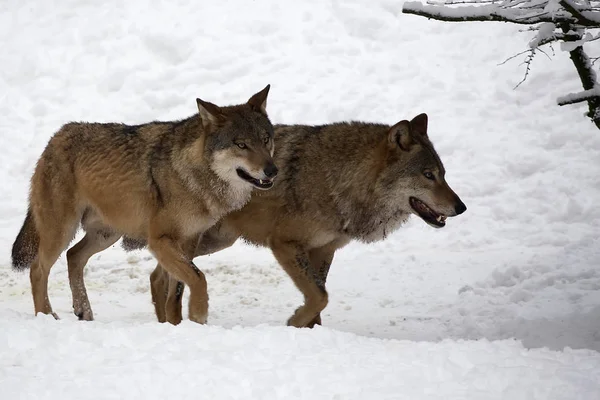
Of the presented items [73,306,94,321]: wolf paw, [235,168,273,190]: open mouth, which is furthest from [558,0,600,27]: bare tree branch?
[73,306,94,321]: wolf paw

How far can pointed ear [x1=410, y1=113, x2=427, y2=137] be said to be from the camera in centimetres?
697

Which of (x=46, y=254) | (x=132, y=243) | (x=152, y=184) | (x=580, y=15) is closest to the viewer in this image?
(x=580, y=15)

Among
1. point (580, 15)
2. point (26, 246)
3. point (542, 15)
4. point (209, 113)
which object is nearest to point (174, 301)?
point (26, 246)

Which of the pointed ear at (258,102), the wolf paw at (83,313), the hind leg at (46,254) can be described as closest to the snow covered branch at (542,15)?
the pointed ear at (258,102)

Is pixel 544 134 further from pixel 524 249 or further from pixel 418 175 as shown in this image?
pixel 418 175

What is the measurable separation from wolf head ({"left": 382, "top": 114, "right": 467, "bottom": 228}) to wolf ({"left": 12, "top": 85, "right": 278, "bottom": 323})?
1.09 meters

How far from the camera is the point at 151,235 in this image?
262 inches

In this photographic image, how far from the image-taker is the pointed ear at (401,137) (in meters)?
6.81

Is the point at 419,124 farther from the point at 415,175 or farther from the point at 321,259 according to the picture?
the point at 321,259

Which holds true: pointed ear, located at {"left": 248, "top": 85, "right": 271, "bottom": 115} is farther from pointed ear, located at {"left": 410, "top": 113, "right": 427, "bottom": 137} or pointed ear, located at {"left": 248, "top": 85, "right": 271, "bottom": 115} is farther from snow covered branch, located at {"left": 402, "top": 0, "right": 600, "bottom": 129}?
snow covered branch, located at {"left": 402, "top": 0, "right": 600, "bottom": 129}

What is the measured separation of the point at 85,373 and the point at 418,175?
11.4ft

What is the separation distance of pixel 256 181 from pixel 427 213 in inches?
61.6

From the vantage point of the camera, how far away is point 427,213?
22.5ft

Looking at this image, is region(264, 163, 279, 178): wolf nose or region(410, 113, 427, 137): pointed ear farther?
region(410, 113, 427, 137): pointed ear
